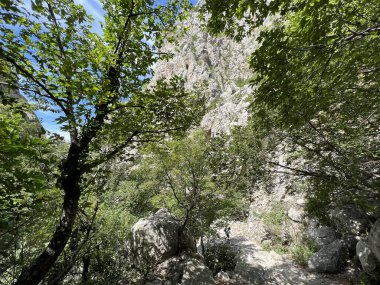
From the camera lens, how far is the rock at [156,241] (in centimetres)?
958

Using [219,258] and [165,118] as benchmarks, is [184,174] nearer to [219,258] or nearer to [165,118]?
[219,258]

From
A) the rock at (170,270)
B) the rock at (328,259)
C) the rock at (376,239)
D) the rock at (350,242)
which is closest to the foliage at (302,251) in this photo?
the rock at (328,259)

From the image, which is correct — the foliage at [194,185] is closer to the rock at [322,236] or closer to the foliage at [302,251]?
the foliage at [302,251]

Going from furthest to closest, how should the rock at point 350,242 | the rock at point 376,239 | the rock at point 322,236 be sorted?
the rock at point 322,236 < the rock at point 350,242 < the rock at point 376,239

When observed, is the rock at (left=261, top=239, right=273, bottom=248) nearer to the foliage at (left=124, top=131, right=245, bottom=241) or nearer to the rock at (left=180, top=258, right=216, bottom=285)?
the foliage at (left=124, top=131, right=245, bottom=241)

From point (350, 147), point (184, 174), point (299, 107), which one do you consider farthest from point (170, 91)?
point (184, 174)

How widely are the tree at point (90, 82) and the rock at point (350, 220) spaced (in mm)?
9669

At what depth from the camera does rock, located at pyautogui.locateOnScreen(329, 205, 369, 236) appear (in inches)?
365

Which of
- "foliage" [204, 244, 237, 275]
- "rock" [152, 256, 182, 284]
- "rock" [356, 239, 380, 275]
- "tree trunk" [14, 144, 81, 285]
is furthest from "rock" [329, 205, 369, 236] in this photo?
"tree trunk" [14, 144, 81, 285]

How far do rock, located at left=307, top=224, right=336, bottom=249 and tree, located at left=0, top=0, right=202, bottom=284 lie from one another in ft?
37.6

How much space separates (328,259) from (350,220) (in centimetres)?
216

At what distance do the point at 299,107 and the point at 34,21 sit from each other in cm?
479

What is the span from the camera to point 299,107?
411cm

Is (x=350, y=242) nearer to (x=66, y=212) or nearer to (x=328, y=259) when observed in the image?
(x=328, y=259)
